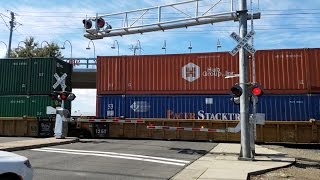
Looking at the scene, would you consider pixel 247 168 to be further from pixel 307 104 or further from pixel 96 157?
pixel 307 104

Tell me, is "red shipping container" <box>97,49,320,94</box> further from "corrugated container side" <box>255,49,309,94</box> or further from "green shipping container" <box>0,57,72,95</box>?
"green shipping container" <box>0,57,72,95</box>

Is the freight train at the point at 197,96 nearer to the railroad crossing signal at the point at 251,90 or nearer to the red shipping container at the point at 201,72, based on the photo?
the red shipping container at the point at 201,72

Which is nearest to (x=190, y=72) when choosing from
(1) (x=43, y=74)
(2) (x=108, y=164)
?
(1) (x=43, y=74)

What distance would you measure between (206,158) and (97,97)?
11.3 m

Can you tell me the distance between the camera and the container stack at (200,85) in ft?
68.4

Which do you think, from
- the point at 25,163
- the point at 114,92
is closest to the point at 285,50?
the point at 114,92

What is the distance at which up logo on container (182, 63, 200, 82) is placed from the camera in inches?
886

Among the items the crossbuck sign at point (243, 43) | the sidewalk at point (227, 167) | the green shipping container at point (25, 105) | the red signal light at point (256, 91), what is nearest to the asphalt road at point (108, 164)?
the sidewalk at point (227, 167)

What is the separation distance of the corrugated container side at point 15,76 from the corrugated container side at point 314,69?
15.8 m

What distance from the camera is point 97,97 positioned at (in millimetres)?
23750

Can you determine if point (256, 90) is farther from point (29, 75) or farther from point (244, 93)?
point (29, 75)

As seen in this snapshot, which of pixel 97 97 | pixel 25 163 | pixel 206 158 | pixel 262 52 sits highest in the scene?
pixel 262 52

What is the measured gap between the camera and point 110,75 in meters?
23.9

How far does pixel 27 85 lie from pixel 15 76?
3.51 feet
